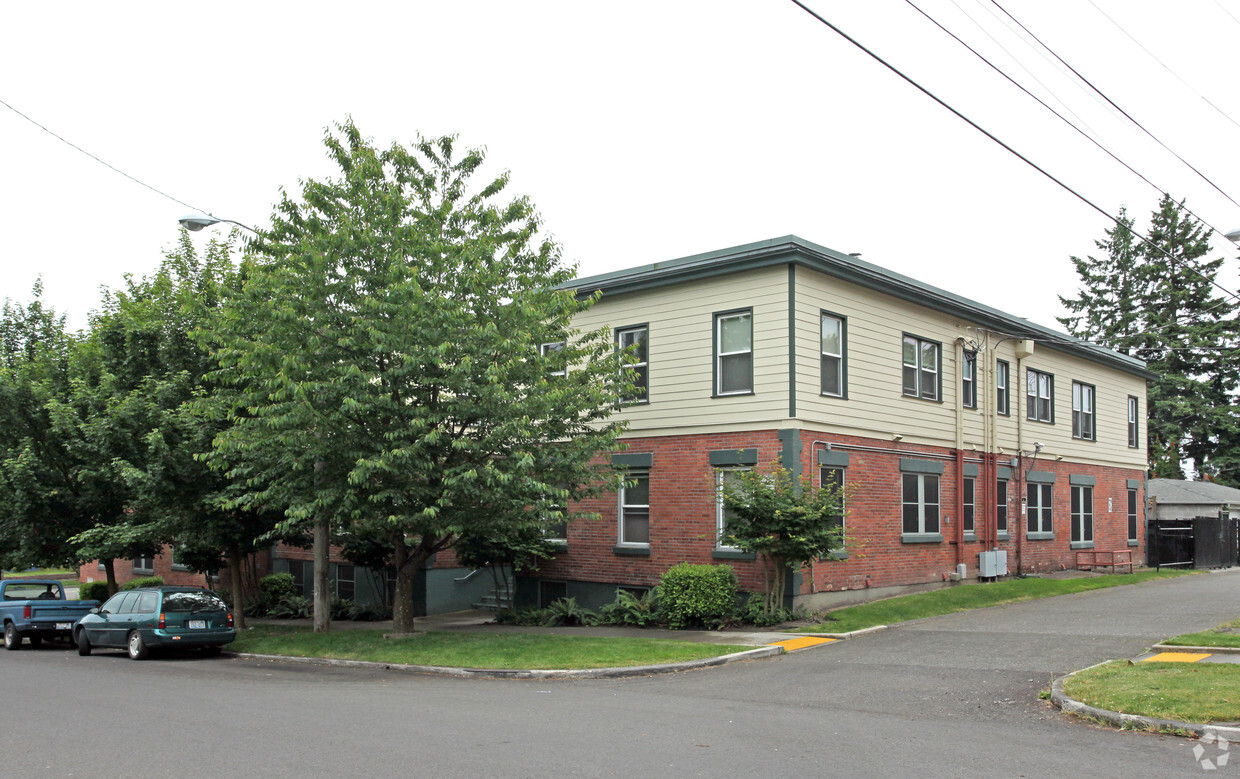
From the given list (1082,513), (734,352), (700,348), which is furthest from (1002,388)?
(700,348)

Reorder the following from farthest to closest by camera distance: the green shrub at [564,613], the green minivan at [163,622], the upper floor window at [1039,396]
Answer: the upper floor window at [1039,396]
the green shrub at [564,613]
the green minivan at [163,622]

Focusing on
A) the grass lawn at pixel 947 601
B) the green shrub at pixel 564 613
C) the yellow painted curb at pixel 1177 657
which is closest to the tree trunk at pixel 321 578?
the green shrub at pixel 564 613

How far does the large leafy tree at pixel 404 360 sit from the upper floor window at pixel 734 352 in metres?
3.04

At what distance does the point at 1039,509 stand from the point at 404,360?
1942 centimetres

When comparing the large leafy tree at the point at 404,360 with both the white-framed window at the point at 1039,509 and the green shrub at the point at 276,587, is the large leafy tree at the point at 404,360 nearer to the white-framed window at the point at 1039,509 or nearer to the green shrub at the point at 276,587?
the green shrub at the point at 276,587

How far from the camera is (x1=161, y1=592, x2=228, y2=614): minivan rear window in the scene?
20.2 meters

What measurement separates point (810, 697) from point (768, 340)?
9170mm

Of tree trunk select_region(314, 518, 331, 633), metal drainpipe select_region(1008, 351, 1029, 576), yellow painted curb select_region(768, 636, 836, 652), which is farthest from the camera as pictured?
metal drainpipe select_region(1008, 351, 1029, 576)

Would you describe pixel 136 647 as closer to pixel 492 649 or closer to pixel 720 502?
pixel 492 649

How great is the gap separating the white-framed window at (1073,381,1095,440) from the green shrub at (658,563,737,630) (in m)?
16.1

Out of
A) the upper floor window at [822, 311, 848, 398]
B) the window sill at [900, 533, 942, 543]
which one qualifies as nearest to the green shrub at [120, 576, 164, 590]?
the upper floor window at [822, 311, 848, 398]

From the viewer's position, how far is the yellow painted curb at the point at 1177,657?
13287mm

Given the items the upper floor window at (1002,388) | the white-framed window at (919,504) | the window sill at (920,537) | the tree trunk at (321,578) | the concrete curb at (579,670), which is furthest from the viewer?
the upper floor window at (1002,388)

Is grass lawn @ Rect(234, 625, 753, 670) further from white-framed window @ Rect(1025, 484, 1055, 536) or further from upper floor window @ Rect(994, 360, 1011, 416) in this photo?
white-framed window @ Rect(1025, 484, 1055, 536)
